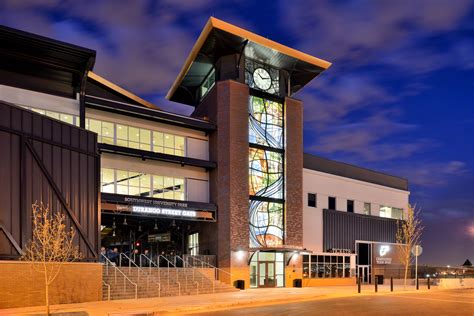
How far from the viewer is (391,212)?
180 feet

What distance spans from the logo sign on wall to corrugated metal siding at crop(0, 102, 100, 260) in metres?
31.4

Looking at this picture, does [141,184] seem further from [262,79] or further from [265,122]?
[262,79]

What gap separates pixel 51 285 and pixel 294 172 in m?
23.3

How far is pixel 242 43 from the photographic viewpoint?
1617 inches

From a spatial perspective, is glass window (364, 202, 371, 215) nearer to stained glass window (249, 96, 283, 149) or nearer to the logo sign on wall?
the logo sign on wall

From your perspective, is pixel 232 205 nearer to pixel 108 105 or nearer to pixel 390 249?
pixel 108 105

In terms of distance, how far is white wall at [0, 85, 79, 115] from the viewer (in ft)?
106

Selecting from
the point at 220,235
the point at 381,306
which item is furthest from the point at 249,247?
the point at 381,306

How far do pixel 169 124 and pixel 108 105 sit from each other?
5.40 m

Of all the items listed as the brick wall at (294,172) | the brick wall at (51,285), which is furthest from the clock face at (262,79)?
the brick wall at (51,285)

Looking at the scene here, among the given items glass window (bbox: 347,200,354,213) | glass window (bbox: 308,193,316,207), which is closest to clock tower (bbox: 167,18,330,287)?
glass window (bbox: 308,193,316,207)

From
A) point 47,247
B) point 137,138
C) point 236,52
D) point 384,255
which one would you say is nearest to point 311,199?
point 384,255

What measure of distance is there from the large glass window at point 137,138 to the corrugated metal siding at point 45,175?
7.19 meters

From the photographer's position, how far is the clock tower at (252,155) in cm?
3897
